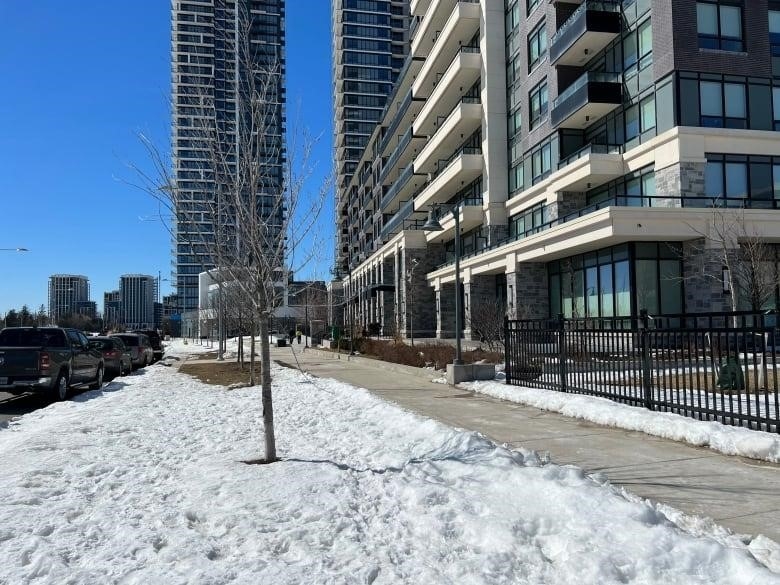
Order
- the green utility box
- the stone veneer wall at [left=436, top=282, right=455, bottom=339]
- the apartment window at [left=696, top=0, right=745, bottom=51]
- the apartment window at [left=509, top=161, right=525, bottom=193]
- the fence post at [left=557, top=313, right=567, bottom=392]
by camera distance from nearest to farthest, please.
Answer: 1. the green utility box
2. the fence post at [left=557, top=313, right=567, bottom=392]
3. the apartment window at [left=696, top=0, right=745, bottom=51]
4. the apartment window at [left=509, top=161, right=525, bottom=193]
5. the stone veneer wall at [left=436, top=282, right=455, bottom=339]

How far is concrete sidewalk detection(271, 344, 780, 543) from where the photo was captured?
16.8ft

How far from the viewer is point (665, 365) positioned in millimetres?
9391

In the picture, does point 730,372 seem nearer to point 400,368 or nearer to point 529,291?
point 400,368

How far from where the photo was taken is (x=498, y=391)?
13070 mm

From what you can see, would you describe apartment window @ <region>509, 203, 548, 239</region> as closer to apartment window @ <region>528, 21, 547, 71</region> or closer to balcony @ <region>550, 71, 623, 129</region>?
balcony @ <region>550, 71, 623, 129</region>

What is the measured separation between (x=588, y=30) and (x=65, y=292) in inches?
5271

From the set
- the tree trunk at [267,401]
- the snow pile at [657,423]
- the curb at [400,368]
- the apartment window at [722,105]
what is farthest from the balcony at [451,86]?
the tree trunk at [267,401]

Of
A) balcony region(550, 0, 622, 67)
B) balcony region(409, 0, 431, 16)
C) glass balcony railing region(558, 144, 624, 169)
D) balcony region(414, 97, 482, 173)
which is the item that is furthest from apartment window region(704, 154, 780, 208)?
balcony region(409, 0, 431, 16)

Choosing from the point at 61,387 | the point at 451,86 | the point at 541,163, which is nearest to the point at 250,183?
the point at 61,387

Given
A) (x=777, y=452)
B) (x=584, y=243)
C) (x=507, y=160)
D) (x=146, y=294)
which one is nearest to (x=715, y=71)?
(x=584, y=243)

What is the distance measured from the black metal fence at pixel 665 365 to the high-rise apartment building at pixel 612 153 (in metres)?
5.39

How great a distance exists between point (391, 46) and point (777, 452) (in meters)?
115

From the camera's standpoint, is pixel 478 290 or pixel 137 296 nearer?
pixel 478 290

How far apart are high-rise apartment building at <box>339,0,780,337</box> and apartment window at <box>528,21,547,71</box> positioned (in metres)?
0.12
